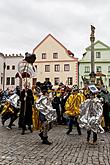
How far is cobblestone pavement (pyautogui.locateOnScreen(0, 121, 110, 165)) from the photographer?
24.4 ft

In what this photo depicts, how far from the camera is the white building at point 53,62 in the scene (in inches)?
2344

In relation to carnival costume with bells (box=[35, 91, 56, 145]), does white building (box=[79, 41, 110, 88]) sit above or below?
above

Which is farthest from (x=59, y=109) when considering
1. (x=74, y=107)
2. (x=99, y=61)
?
(x=99, y=61)

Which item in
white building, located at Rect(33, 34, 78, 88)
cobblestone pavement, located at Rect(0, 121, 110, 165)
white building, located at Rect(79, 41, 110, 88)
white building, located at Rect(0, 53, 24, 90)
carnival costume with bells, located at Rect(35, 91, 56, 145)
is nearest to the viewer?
cobblestone pavement, located at Rect(0, 121, 110, 165)

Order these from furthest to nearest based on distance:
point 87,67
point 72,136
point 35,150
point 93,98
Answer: point 87,67 < point 72,136 < point 93,98 < point 35,150

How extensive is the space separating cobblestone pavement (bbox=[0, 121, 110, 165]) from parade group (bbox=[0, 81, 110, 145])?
15.8 inches

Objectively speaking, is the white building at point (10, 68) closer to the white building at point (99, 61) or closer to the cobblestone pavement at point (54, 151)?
the white building at point (99, 61)

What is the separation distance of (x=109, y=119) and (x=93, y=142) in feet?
13.9

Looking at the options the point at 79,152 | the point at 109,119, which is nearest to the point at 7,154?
the point at 79,152

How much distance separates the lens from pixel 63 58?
59844 mm

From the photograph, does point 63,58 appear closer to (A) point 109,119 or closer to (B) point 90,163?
(A) point 109,119

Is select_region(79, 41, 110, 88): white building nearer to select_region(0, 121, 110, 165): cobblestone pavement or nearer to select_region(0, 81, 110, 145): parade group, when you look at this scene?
select_region(0, 81, 110, 145): parade group

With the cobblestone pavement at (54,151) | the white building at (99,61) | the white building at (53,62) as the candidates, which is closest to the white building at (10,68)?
the white building at (53,62)

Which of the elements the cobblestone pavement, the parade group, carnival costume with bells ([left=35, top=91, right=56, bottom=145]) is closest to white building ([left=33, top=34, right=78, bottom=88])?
the parade group
